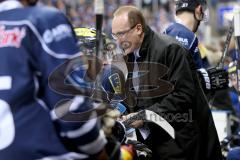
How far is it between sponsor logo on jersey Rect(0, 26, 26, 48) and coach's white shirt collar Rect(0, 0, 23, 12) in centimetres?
9

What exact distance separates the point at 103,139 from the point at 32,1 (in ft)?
2.27

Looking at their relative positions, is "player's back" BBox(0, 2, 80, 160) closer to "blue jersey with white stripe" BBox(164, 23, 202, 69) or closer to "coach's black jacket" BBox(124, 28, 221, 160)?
"coach's black jacket" BBox(124, 28, 221, 160)

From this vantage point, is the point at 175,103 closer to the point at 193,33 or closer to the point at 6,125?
the point at 193,33

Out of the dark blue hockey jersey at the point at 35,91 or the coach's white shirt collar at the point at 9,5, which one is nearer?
the dark blue hockey jersey at the point at 35,91

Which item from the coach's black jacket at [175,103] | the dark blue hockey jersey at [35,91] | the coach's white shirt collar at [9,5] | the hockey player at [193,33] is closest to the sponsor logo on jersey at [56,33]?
the dark blue hockey jersey at [35,91]

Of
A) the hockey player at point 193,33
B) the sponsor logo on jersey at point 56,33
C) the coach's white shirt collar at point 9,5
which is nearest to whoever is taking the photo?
the sponsor logo on jersey at point 56,33

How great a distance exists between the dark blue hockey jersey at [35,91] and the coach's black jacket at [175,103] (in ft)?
5.32

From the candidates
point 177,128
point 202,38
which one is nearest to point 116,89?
point 177,128

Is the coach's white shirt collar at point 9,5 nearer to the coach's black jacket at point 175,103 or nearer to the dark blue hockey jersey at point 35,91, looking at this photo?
the dark blue hockey jersey at point 35,91

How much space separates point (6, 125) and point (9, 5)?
53cm

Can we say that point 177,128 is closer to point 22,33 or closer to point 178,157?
point 178,157

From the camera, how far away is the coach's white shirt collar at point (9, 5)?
105 inches

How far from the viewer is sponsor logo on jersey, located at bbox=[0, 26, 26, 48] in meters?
2.58

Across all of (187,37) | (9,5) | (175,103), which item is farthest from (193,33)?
(9,5)
